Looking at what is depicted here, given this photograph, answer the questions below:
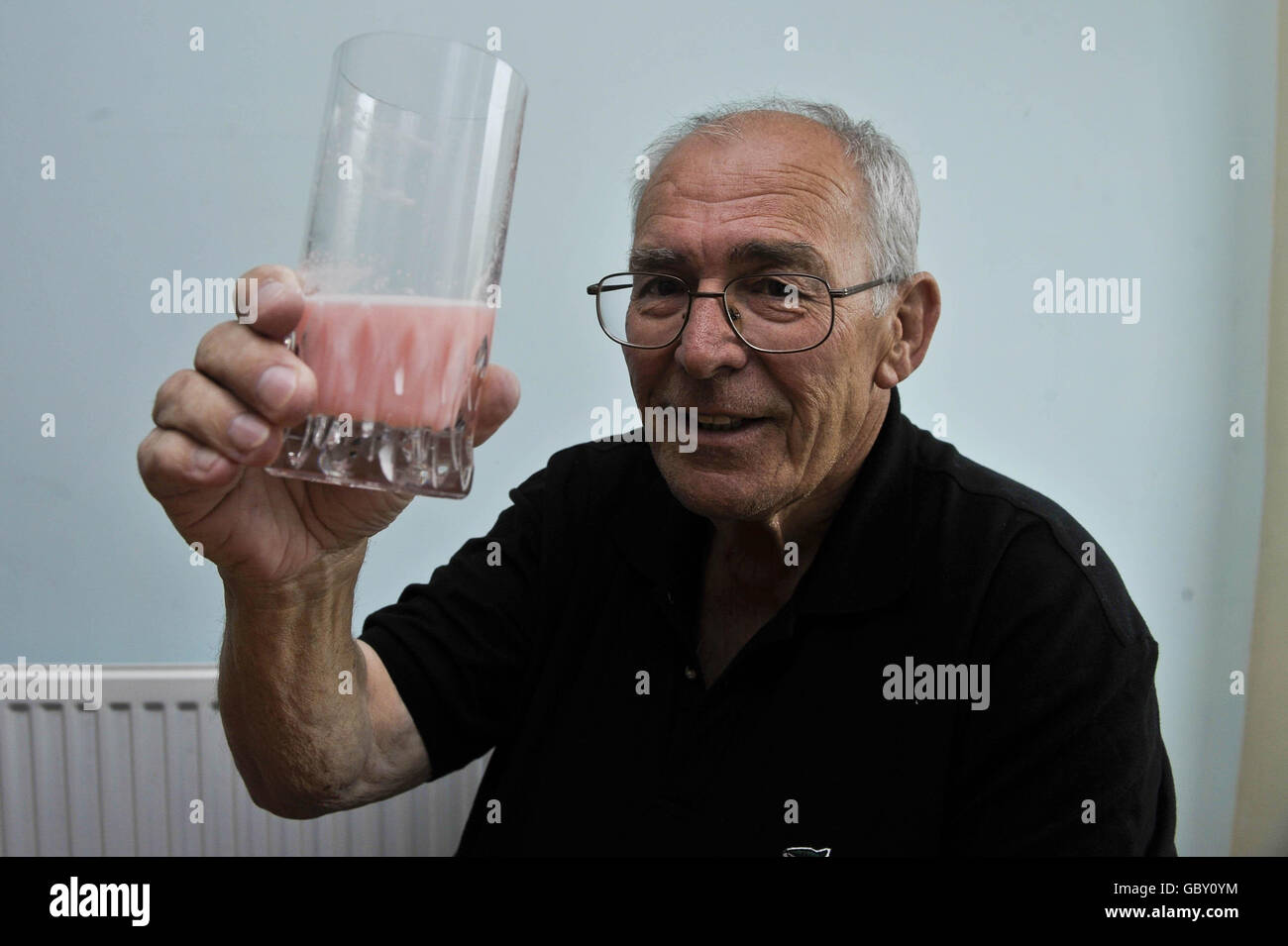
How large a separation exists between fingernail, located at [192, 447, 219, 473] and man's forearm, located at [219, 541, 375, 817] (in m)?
0.22

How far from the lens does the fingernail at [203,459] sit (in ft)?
2.35

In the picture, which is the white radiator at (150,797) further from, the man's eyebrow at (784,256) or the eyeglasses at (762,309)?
the man's eyebrow at (784,256)

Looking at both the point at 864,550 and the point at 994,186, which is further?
the point at 994,186

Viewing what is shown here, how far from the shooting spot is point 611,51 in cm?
175

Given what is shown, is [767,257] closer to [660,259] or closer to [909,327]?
[660,259]

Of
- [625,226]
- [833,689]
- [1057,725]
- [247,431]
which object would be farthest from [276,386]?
[625,226]

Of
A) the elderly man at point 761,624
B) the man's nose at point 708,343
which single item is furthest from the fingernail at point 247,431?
the man's nose at point 708,343

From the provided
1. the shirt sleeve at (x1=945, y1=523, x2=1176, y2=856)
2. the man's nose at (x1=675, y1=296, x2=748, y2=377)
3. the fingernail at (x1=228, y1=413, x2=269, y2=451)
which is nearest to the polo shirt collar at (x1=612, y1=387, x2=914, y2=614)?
the shirt sleeve at (x1=945, y1=523, x2=1176, y2=856)

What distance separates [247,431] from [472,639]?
2.25 ft

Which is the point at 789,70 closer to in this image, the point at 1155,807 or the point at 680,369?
the point at 680,369

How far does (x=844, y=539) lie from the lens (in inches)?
46.7

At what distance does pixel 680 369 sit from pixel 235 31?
112cm

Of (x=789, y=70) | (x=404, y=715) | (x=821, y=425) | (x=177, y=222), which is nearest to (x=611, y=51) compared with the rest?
(x=789, y=70)

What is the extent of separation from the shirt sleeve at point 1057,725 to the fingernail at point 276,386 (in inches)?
29.0
